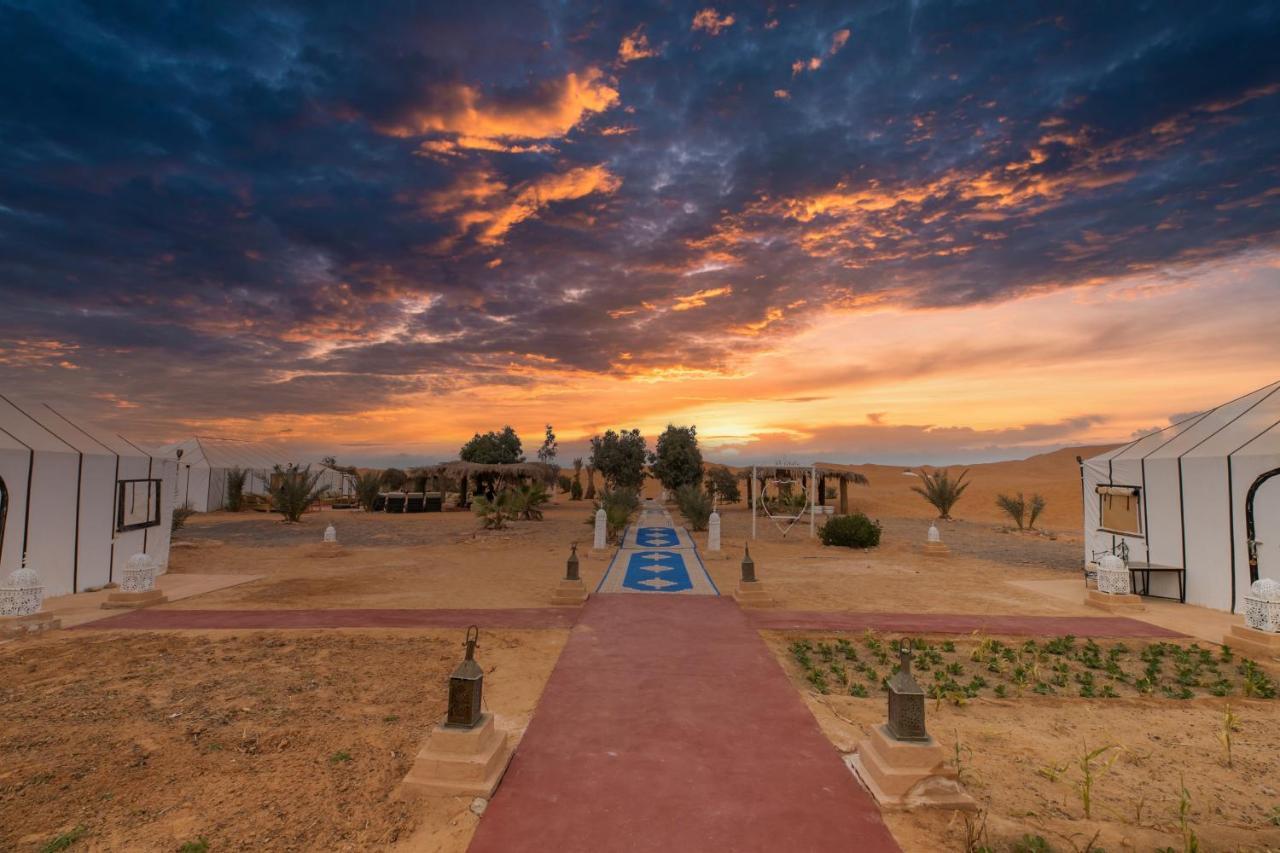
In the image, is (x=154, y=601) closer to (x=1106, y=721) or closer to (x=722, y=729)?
(x=722, y=729)

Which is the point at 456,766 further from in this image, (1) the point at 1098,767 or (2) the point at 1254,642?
(2) the point at 1254,642

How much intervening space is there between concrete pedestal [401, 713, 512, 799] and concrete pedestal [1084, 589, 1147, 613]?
10476 millimetres

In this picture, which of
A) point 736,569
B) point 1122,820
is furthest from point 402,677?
point 736,569

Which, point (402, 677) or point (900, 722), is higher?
point (900, 722)

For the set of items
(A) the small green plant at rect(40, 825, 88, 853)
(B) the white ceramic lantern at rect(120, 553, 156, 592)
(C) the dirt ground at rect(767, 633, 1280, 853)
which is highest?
(B) the white ceramic lantern at rect(120, 553, 156, 592)

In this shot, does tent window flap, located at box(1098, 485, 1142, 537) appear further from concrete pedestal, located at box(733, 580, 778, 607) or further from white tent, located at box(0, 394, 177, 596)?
white tent, located at box(0, 394, 177, 596)

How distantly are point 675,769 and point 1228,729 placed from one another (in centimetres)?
492

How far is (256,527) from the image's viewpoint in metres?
23.0

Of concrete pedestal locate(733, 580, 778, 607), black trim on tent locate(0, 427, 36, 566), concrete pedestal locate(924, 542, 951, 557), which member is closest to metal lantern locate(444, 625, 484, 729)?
concrete pedestal locate(733, 580, 778, 607)

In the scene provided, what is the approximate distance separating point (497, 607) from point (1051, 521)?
1153 inches

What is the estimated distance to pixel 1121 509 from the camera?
484 inches

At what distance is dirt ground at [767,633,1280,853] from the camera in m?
3.73

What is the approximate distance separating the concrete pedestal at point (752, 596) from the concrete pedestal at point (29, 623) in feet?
32.5

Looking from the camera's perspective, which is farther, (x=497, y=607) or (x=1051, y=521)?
(x=1051, y=521)
